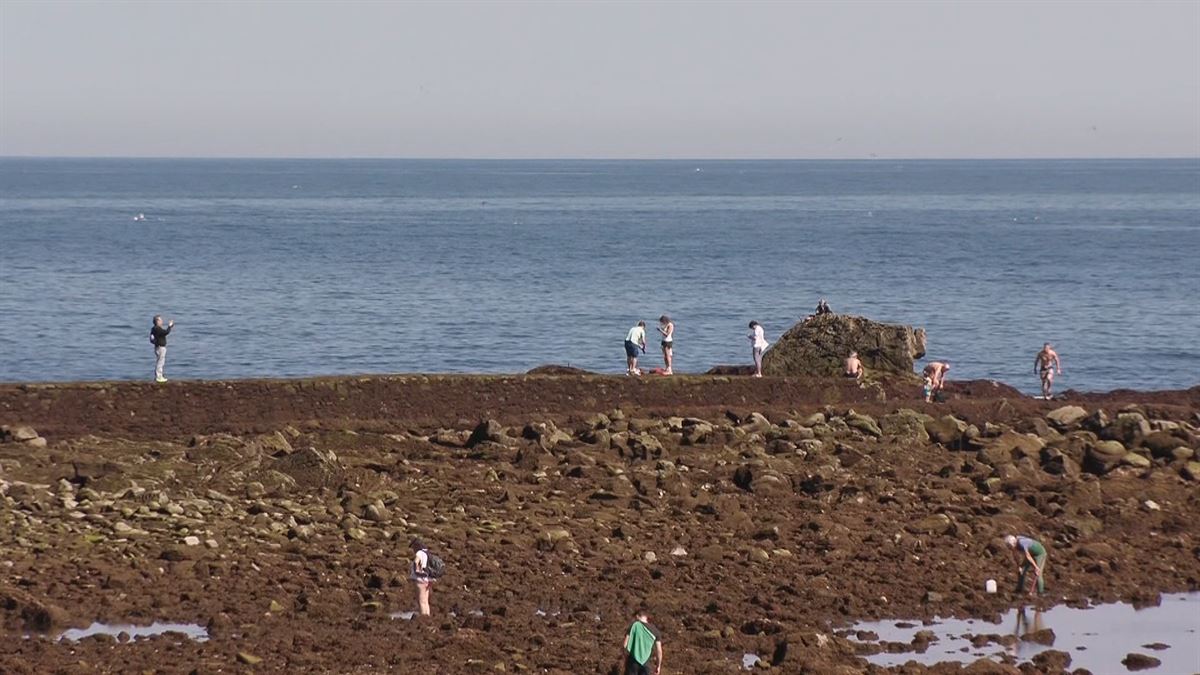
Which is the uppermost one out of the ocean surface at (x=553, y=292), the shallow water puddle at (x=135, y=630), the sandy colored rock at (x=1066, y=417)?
the sandy colored rock at (x=1066, y=417)

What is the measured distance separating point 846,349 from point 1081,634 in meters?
16.5

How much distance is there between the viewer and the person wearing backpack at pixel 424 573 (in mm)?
23016

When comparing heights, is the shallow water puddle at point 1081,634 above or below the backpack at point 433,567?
below

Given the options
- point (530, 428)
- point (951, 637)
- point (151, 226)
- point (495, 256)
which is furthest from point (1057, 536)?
point (151, 226)

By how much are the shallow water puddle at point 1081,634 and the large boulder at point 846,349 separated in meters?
14.8

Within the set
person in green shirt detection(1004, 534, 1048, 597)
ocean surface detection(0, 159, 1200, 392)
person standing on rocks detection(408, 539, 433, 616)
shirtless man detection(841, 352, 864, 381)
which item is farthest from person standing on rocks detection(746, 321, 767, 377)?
ocean surface detection(0, 159, 1200, 392)

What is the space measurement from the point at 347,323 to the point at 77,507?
45.0 m

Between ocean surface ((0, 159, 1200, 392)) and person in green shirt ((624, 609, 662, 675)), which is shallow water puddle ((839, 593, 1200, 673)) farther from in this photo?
ocean surface ((0, 159, 1200, 392))

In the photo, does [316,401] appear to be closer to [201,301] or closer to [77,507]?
[77,507]

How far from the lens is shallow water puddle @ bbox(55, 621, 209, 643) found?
21703mm

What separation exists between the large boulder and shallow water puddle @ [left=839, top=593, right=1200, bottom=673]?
14.8 meters

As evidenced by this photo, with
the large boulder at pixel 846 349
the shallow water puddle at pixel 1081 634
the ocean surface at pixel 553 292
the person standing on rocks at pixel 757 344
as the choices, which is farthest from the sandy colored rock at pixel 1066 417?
the ocean surface at pixel 553 292

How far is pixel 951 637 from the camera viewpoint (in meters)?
22.9

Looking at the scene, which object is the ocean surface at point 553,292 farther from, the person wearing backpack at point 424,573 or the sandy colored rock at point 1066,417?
the person wearing backpack at point 424,573
